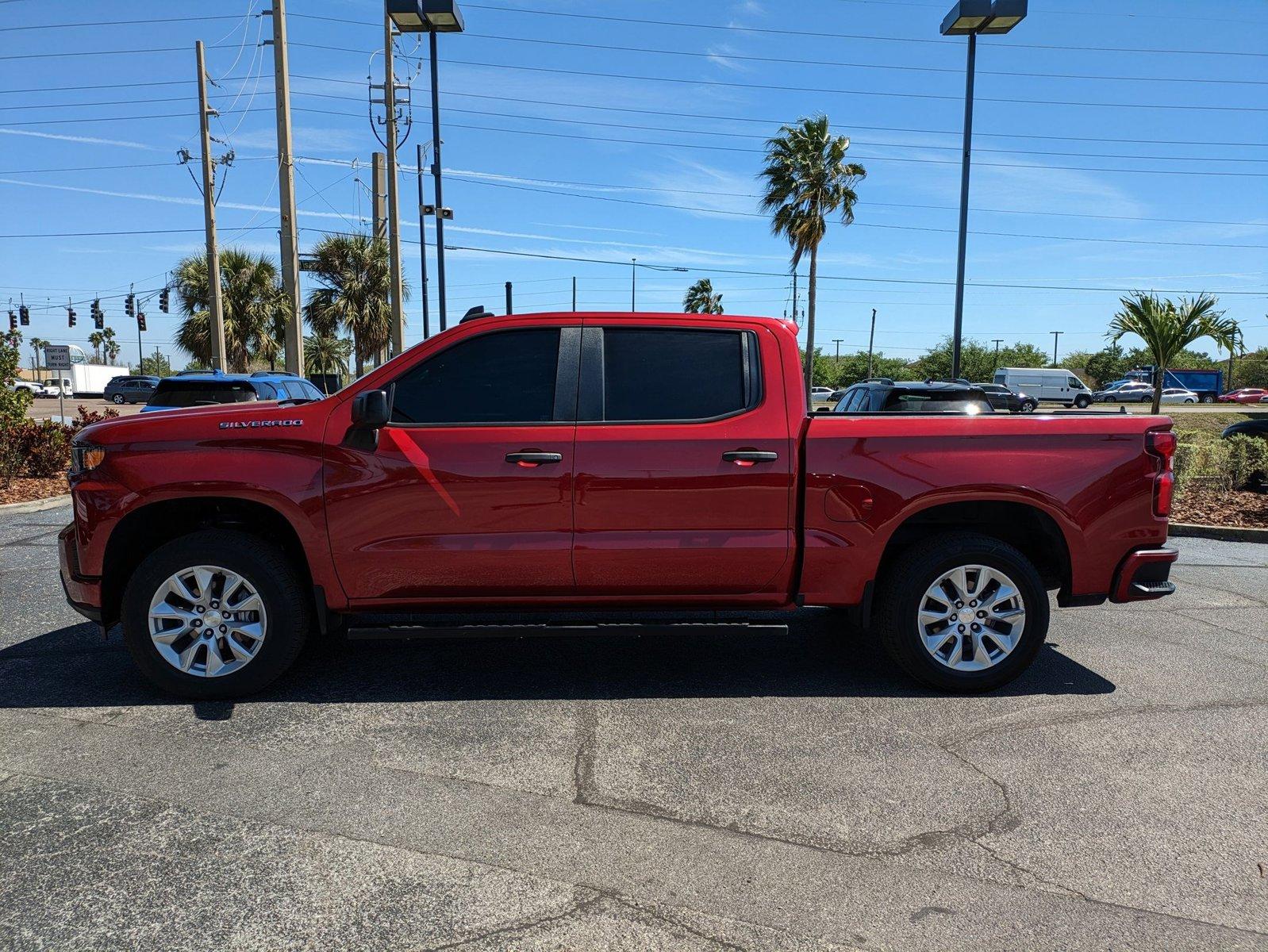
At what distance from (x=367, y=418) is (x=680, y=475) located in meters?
1.54

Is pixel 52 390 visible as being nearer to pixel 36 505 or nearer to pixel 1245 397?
pixel 36 505

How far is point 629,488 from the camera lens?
179 inches

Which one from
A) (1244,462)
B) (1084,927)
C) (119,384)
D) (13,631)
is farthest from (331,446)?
(119,384)

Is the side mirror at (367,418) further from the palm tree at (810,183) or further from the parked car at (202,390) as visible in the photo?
the palm tree at (810,183)

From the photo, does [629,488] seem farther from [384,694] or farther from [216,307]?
[216,307]

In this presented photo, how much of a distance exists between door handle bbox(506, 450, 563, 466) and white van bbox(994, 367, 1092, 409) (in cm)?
5669

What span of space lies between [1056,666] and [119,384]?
60.6 m

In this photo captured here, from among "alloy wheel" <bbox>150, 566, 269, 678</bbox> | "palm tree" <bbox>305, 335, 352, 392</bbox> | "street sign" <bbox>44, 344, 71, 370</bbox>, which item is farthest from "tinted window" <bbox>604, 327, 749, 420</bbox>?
"palm tree" <bbox>305, 335, 352, 392</bbox>

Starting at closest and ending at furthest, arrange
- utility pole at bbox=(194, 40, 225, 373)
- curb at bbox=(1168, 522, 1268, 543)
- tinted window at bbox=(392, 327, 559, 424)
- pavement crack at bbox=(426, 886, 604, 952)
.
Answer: pavement crack at bbox=(426, 886, 604, 952)
tinted window at bbox=(392, 327, 559, 424)
curb at bbox=(1168, 522, 1268, 543)
utility pole at bbox=(194, 40, 225, 373)

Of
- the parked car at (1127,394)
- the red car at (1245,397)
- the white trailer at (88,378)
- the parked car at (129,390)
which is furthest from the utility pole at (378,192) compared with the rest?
the red car at (1245,397)

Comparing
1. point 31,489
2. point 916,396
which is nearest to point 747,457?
point 916,396

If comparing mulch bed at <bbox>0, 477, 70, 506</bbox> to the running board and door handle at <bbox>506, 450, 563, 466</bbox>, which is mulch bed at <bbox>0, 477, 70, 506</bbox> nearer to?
the running board

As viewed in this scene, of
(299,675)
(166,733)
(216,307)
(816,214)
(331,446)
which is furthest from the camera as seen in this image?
(816,214)

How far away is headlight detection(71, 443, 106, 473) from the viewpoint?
455 cm
